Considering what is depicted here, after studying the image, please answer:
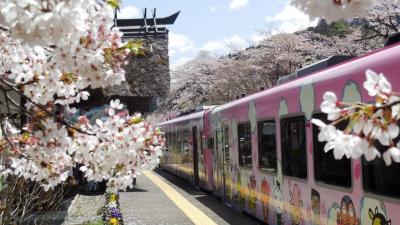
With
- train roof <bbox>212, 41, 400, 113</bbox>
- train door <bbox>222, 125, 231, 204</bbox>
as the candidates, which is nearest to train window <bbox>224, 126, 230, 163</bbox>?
train door <bbox>222, 125, 231, 204</bbox>

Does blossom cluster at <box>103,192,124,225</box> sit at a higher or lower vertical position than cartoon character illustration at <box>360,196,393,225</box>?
lower

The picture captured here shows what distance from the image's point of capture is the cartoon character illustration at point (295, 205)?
7250mm

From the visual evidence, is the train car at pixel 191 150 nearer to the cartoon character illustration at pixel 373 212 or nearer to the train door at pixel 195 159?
the train door at pixel 195 159

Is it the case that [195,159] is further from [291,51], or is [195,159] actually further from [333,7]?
[333,7]

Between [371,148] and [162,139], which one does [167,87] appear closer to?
[162,139]

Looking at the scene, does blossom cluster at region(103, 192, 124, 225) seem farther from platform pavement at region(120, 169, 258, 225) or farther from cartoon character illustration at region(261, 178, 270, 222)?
cartoon character illustration at region(261, 178, 270, 222)

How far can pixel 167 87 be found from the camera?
17.8 meters

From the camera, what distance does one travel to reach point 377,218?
5.09m

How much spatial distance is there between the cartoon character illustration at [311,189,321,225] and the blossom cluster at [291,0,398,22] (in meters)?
4.82

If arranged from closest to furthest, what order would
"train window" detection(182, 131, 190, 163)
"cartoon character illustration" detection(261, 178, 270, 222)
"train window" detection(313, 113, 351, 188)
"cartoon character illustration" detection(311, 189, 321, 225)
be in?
"train window" detection(313, 113, 351, 188) < "cartoon character illustration" detection(311, 189, 321, 225) < "cartoon character illustration" detection(261, 178, 270, 222) < "train window" detection(182, 131, 190, 163)

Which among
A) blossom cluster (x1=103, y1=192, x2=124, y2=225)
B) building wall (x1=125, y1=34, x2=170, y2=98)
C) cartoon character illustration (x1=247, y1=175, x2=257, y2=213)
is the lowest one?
blossom cluster (x1=103, y1=192, x2=124, y2=225)

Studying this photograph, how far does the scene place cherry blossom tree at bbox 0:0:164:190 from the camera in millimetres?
2020

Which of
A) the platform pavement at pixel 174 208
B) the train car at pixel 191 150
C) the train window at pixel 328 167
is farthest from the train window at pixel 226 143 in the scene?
the train window at pixel 328 167

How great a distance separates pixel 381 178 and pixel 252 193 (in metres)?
5.05
